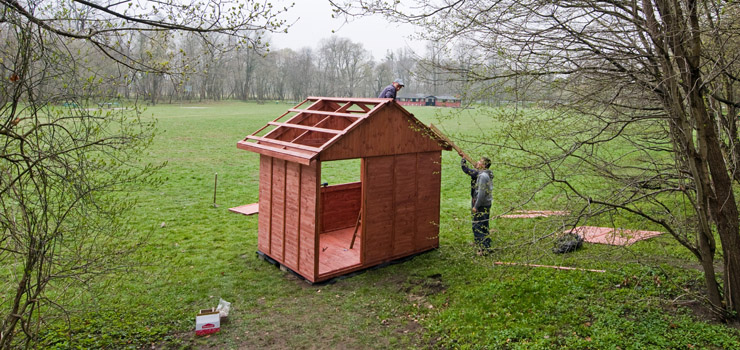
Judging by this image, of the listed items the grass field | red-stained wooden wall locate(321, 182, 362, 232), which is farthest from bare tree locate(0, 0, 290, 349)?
red-stained wooden wall locate(321, 182, 362, 232)

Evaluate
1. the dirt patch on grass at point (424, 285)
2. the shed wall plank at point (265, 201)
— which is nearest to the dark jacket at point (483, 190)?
the dirt patch on grass at point (424, 285)

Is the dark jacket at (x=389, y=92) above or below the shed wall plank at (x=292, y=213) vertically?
above

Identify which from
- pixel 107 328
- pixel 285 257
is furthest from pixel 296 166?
pixel 107 328

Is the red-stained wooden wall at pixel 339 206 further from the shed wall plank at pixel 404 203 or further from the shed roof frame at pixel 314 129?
the shed wall plank at pixel 404 203

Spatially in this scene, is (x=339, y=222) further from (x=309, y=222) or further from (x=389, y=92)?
(x=389, y=92)

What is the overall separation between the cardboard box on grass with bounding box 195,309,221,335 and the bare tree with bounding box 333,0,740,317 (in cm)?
485

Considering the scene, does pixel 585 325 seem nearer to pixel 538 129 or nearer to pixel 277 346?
pixel 538 129

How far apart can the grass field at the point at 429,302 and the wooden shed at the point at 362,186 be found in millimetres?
462

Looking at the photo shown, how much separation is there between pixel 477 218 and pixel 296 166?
386 cm

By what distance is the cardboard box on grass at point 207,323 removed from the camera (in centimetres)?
736

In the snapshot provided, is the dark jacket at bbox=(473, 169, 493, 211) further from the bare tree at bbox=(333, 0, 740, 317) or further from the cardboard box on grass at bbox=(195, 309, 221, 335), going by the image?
the cardboard box on grass at bbox=(195, 309, 221, 335)

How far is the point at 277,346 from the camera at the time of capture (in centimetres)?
716

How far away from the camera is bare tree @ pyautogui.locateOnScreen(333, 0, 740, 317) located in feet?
20.7

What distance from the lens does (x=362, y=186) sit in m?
9.80
